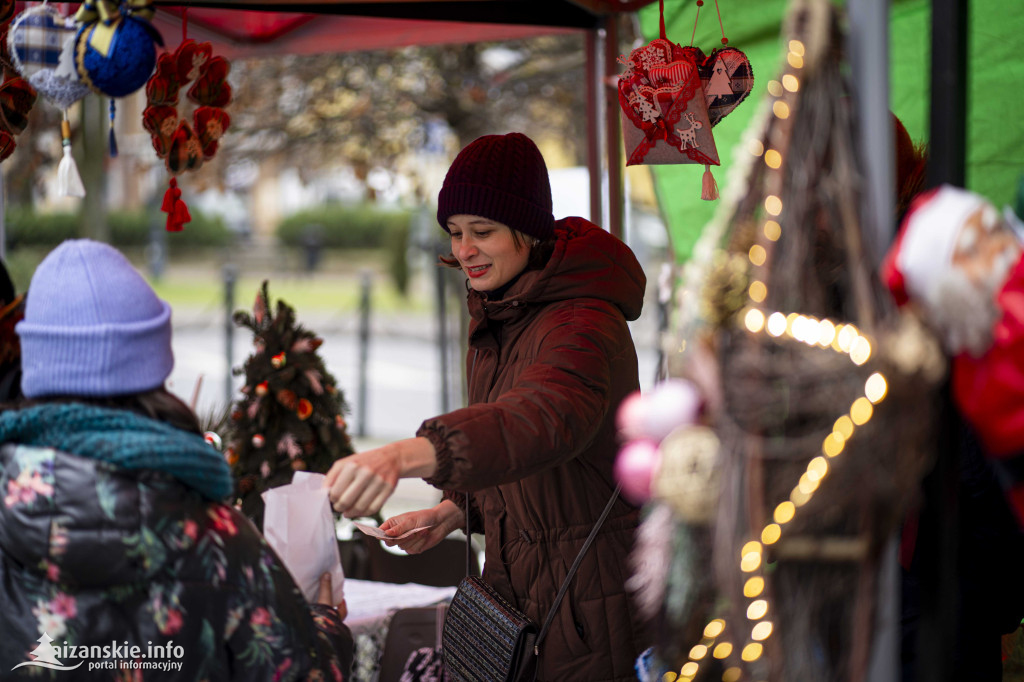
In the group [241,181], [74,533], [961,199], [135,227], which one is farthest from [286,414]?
[135,227]

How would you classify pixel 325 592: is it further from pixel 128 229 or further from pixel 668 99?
pixel 128 229

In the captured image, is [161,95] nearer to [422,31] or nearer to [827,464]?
[422,31]

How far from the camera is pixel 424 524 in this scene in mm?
2197

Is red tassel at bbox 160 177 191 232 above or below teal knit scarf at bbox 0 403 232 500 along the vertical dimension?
above

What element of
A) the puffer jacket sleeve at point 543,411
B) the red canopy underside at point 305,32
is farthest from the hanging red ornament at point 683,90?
the red canopy underside at point 305,32

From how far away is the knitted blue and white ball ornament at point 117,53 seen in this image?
5.65ft

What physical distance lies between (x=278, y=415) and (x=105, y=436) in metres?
2.11

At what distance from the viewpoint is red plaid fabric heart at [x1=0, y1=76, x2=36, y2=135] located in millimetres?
2451

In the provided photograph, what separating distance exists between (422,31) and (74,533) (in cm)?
285

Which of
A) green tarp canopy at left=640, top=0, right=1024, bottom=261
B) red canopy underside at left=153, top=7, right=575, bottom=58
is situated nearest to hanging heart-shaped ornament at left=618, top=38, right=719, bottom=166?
green tarp canopy at left=640, top=0, right=1024, bottom=261

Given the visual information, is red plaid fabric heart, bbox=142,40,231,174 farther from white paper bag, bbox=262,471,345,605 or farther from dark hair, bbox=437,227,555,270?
white paper bag, bbox=262,471,345,605

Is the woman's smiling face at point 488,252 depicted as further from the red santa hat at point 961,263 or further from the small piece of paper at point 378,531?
the red santa hat at point 961,263

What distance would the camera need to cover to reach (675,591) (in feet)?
3.59

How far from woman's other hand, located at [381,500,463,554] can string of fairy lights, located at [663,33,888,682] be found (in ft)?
3.71
